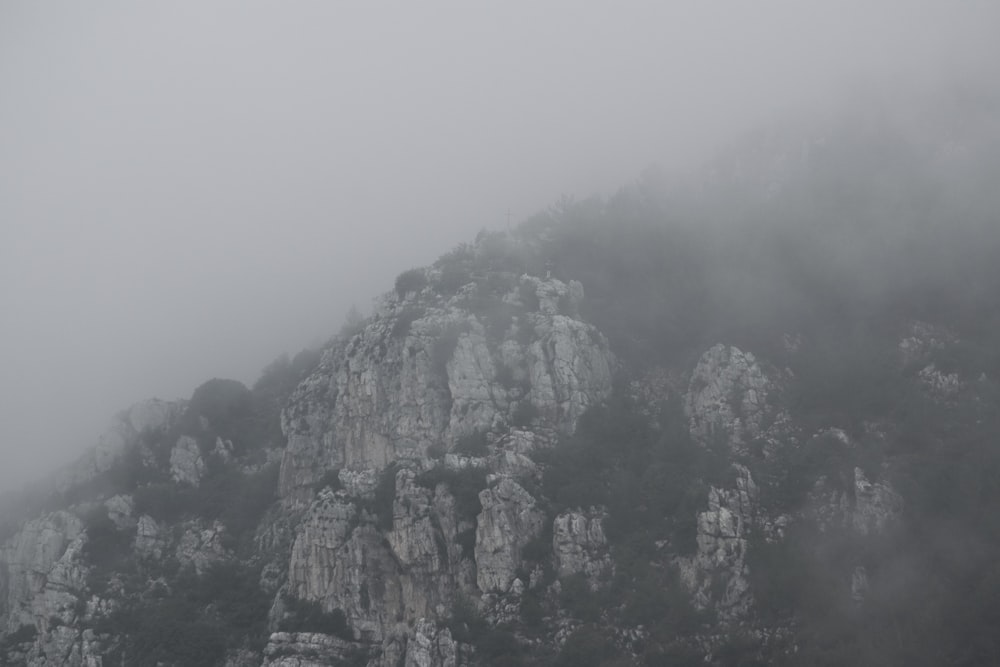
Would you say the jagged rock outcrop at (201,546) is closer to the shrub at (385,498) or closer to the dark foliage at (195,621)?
the dark foliage at (195,621)

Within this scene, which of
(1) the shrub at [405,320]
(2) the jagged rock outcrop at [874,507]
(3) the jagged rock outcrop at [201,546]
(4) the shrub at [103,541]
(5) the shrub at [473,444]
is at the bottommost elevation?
(2) the jagged rock outcrop at [874,507]

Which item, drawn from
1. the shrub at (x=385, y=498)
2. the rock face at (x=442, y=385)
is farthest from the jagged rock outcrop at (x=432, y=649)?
the rock face at (x=442, y=385)

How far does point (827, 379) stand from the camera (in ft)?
333

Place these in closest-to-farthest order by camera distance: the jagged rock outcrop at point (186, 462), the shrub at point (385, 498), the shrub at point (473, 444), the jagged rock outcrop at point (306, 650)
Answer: the jagged rock outcrop at point (306, 650) → the shrub at point (385, 498) → the shrub at point (473, 444) → the jagged rock outcrop at point (186, 462)

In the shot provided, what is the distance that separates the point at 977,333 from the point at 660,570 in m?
41.0

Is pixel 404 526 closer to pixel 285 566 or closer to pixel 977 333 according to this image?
pixel 285 566

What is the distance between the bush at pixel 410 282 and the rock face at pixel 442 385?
691 centimetres

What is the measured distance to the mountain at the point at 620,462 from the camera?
84.6 metres

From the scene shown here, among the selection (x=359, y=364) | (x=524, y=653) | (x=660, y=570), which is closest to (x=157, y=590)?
(x=359, y=364)

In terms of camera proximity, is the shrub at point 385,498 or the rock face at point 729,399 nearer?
the shrub at point 385,498

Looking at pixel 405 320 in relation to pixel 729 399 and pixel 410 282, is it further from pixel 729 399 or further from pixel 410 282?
pixel 729 399

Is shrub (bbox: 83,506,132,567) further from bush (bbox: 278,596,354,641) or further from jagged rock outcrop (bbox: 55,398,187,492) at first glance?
bush (bbox: 278,596,354,641)

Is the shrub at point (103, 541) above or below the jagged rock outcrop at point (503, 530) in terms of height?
above

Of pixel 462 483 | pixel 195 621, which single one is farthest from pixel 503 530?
pixel 195 621
